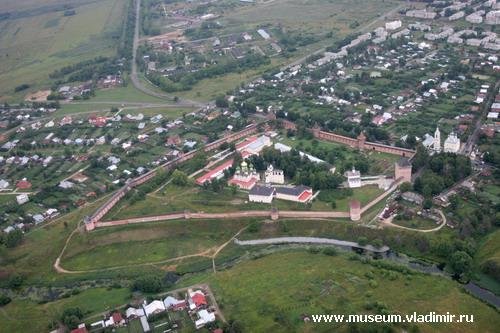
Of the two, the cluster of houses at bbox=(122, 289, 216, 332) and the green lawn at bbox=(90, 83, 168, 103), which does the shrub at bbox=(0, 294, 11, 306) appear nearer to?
the cluster of houses at bbox=(122, 289, 216, 332)

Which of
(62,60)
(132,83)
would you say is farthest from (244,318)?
(62,60)

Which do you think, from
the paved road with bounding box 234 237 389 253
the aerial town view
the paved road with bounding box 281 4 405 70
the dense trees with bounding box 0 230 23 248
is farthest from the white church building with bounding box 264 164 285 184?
the paved road with bounding box 281 4 405 70

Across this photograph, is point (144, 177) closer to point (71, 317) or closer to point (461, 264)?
point (71, 317)

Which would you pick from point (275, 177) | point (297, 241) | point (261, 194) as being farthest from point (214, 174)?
point (297, 241)

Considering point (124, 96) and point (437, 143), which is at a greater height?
point (124, 96)

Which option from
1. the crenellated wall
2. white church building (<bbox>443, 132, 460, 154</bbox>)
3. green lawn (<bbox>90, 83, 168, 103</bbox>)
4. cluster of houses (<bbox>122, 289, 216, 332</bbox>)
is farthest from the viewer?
green lawn (<bbox>90, 83, 168, 103</bbox>)

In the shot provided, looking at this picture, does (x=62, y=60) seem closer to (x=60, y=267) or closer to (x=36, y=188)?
(x=36, y=188)
